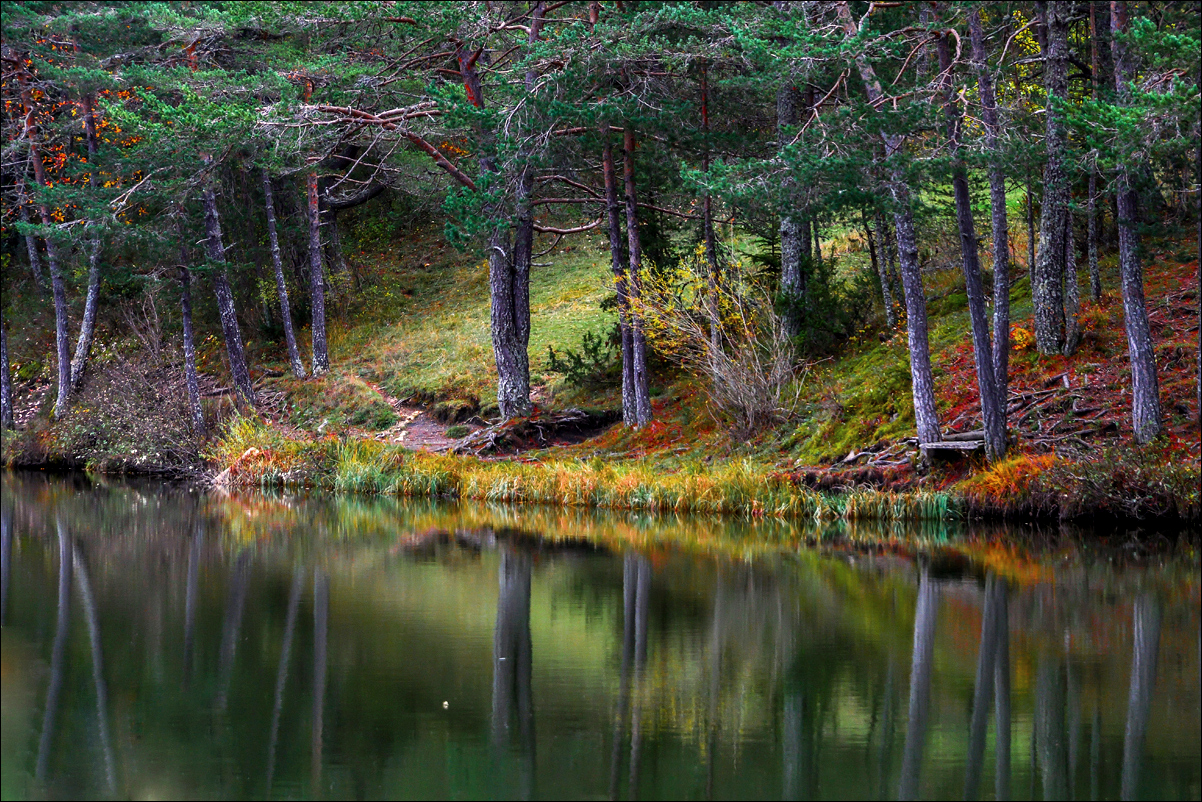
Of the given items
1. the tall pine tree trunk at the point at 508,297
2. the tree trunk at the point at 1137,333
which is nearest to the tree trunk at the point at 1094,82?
the tree trunk at the point at 1137,333

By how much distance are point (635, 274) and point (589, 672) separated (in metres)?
12.5

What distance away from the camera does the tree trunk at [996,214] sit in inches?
625

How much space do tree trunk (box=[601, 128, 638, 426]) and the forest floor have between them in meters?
0.70

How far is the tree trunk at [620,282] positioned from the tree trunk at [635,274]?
6.6 inches

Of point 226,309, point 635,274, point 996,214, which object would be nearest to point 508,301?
point 635,274

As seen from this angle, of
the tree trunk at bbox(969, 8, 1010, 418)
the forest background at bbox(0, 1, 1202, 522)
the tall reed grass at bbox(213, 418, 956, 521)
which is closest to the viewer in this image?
the tree trunk at bbox(969, 8, 1010, 418)

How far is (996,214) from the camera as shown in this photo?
666 inches

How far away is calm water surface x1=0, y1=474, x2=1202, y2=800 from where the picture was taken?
673 centimetres

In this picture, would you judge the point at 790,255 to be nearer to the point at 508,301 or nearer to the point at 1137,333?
the point at 508,301

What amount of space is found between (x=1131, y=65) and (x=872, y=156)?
14.8 ft

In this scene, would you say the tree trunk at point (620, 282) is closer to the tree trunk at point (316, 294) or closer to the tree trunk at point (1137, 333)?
the tree trunk at point (1137, 333)

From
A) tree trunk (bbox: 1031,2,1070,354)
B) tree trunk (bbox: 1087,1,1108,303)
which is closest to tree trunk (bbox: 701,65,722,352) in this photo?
tree trunk (bbox: 1031,2,1070,354)

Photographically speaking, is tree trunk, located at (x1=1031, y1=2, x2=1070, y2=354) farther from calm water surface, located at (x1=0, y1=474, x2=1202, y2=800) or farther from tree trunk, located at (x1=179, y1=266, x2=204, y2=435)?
tree trunk, located at (x1=179, y1=266, x2=204, y2=435)

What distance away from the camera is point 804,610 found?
11.6m
